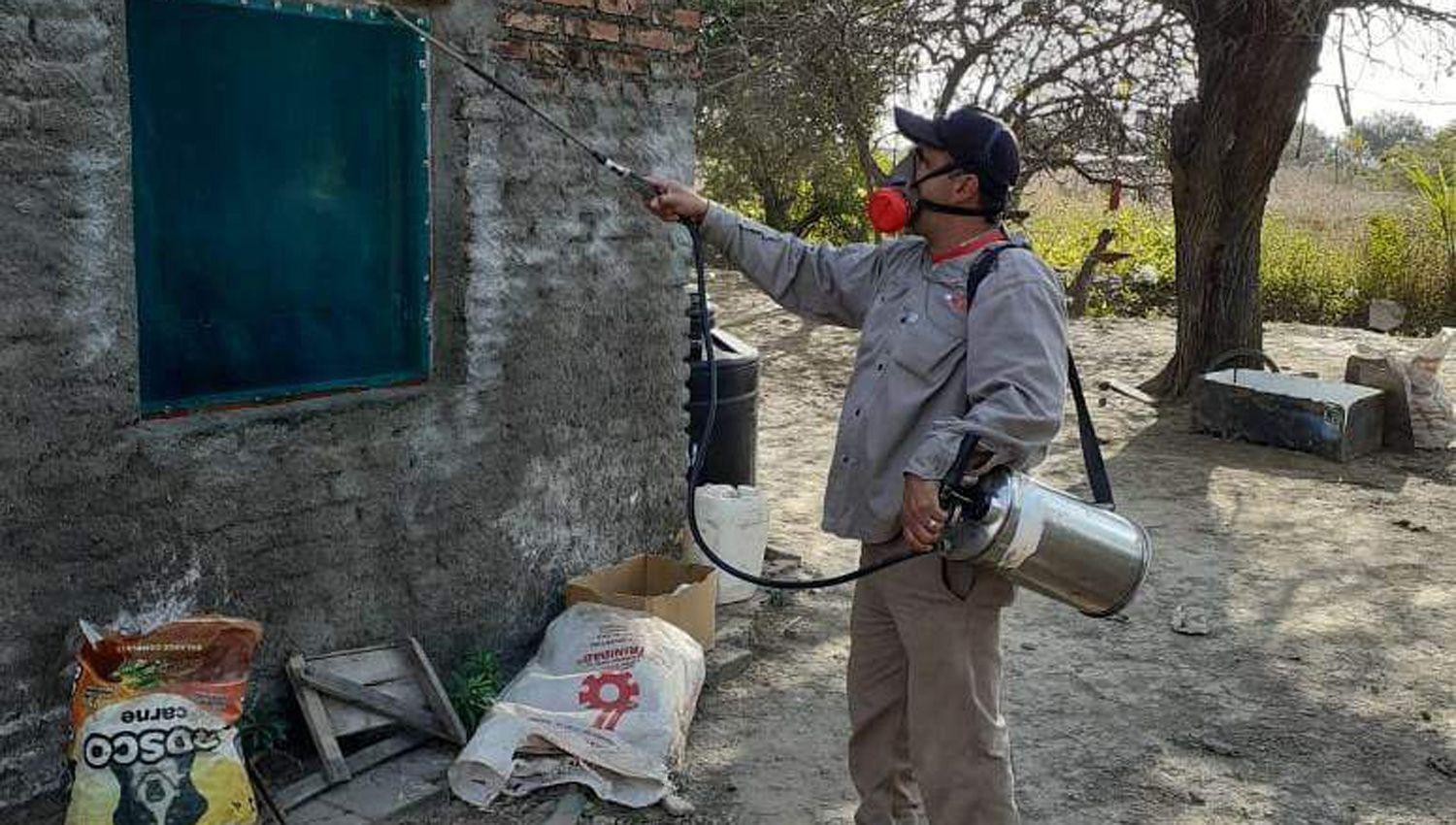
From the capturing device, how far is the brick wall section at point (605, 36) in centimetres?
446

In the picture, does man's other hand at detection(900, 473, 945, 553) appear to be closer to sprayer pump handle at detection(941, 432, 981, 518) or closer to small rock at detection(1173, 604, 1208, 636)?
sprayer pump handle at detection(941, 432, 981, 518)

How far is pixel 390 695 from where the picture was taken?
4168mm

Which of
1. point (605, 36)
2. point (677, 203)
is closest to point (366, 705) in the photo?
point (677, 203)

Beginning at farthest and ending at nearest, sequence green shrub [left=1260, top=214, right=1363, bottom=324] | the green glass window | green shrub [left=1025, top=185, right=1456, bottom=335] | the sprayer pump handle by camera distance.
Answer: green shrub [left=1260, top=214, right=1363, bottom=324], green shrub [left=1025, top=185, right=1456, bottom=335], the green glass window, the sprayer pump handle

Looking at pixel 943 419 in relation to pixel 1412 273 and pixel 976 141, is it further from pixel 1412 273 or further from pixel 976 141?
pixel 1412 273

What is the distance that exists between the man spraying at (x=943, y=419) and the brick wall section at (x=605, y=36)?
1.69m

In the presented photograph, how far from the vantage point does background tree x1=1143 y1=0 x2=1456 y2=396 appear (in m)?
9.59

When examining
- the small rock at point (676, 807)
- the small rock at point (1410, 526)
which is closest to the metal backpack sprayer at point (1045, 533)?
the small rock at point (676, 807)

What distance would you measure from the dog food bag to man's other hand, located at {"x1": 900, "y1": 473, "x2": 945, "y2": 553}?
1772mm

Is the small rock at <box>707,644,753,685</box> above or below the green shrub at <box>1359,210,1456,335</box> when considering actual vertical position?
below

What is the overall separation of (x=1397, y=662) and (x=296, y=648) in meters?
4.22

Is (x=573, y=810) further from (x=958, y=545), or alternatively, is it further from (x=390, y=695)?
(x=958, y=545)

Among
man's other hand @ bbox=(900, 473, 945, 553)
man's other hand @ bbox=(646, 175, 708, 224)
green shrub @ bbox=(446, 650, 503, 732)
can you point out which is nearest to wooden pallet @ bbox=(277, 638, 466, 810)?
green shrub @ bbox=(446, 650, 503, 732)

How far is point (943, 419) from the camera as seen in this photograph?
3.09 m
